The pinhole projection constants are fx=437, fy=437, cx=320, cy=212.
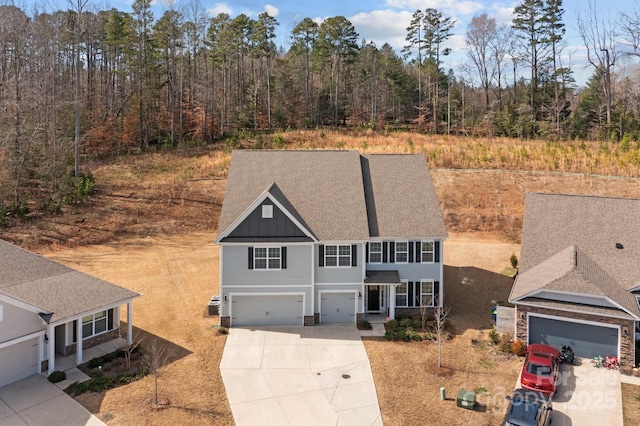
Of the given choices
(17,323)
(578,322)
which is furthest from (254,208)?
(578,322)

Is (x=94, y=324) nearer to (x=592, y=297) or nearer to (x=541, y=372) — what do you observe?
(x=541, y=372)

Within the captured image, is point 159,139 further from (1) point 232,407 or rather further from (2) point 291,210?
(1) point 232,407

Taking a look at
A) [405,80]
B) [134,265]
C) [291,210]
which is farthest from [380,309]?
[405,80]

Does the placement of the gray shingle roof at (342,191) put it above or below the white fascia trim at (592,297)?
above

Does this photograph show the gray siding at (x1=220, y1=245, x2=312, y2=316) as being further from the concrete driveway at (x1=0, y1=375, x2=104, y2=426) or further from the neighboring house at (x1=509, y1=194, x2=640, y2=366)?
the neighboring house at (x1=509, y1=194, x2=640, y2=366)

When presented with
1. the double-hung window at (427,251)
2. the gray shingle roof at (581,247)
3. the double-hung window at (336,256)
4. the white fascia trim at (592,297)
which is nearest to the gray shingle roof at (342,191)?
the double-hung window at (336,256)

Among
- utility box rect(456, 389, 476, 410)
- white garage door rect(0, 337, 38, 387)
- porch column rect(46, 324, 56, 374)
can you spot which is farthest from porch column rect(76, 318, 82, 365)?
utility box rect(456, 389, 476, 410)

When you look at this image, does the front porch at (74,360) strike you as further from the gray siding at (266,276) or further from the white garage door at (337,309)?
the white garage door at (337,309)
